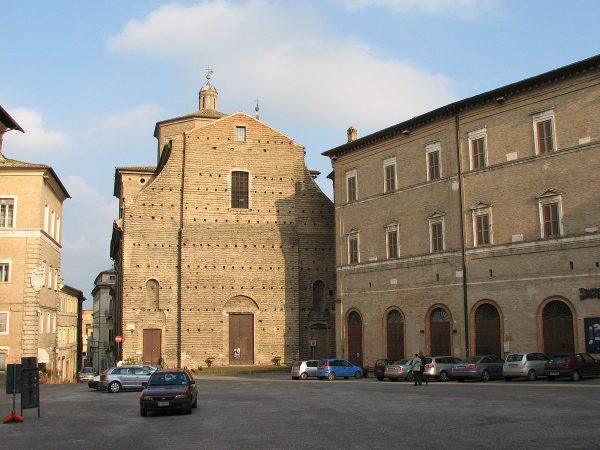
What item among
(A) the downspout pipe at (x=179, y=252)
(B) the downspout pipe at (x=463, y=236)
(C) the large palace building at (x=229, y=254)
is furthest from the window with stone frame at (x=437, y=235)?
(A) the downspout pipe at (x=179, y=252)

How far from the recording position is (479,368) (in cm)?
3039

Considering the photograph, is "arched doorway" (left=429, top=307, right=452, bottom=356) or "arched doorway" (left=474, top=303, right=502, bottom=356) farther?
"arched doorway" (left=429, top=307, right=452, bottom=356)

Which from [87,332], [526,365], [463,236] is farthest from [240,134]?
[87,332]

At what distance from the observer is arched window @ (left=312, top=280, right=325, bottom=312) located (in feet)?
160

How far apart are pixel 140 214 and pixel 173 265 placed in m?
4.09

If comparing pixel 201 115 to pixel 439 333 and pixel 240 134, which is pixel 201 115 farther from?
pixel 439 333

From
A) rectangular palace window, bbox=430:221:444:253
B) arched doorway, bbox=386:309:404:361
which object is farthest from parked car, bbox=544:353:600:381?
arched doorway, bbox=386:309:404:361

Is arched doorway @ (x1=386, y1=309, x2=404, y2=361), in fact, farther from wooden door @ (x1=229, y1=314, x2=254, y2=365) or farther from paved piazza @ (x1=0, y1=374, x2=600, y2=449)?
paved piazza @ (x1=0, y1=374, x2=600, y2=449)

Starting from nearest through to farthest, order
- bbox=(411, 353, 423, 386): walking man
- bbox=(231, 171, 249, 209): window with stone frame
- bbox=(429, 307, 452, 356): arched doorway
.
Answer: bbox=(411, 353, 423, 386): walking man, bbox=(429, 307, 452, 356): arched doorway, bbox=(231, 171, 249, 209): window with stone frame

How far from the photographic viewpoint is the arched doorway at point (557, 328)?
30.0 metres

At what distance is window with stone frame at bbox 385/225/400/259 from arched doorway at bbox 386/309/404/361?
10.4 ft

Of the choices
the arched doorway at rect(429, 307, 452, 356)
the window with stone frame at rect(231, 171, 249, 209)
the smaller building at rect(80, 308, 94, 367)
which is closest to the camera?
the arched doorway at rect(429, 307, 452, 356)

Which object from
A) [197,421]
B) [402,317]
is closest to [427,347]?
[402,317]

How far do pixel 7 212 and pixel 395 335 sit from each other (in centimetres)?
2327
